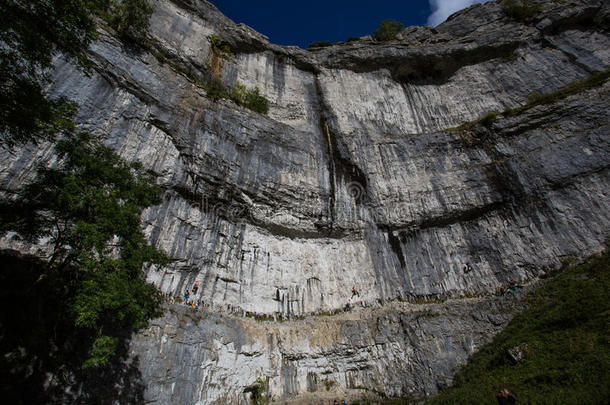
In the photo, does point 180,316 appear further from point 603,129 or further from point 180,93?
point 603,129

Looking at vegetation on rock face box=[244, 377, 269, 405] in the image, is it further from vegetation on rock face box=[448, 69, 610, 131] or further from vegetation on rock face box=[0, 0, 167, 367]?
vegetation on rock face box=[448, 69, 610, 131]

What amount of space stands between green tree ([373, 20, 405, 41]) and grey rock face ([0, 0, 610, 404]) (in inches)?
240

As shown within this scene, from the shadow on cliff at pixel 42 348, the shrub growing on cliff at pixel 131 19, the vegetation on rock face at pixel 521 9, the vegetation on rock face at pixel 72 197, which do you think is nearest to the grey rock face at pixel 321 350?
the shadow on cliff at pixel 42 348

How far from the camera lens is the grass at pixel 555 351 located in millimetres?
8875

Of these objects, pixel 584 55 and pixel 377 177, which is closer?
pixel 377 177

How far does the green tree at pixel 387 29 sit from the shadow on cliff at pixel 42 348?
35.4 metres

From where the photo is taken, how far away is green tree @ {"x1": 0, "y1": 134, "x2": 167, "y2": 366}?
27.6ft

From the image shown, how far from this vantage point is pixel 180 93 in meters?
18.8

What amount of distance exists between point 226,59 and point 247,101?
5.20 meters

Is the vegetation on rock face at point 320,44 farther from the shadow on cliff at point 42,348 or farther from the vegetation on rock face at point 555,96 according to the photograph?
the shadow on cliff at point 42,348

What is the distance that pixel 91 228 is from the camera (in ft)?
27.8

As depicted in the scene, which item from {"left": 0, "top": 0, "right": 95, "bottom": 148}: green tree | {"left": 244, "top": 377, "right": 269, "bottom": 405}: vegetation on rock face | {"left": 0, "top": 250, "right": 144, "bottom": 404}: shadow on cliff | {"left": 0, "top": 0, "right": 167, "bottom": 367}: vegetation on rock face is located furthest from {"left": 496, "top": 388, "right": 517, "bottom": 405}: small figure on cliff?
{"left": 0, "top": 0, "right": 95, "bottom": 148}: green tree

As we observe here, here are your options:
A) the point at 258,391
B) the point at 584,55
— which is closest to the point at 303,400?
the point at 258,391

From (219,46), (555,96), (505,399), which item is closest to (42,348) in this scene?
(505,399)
